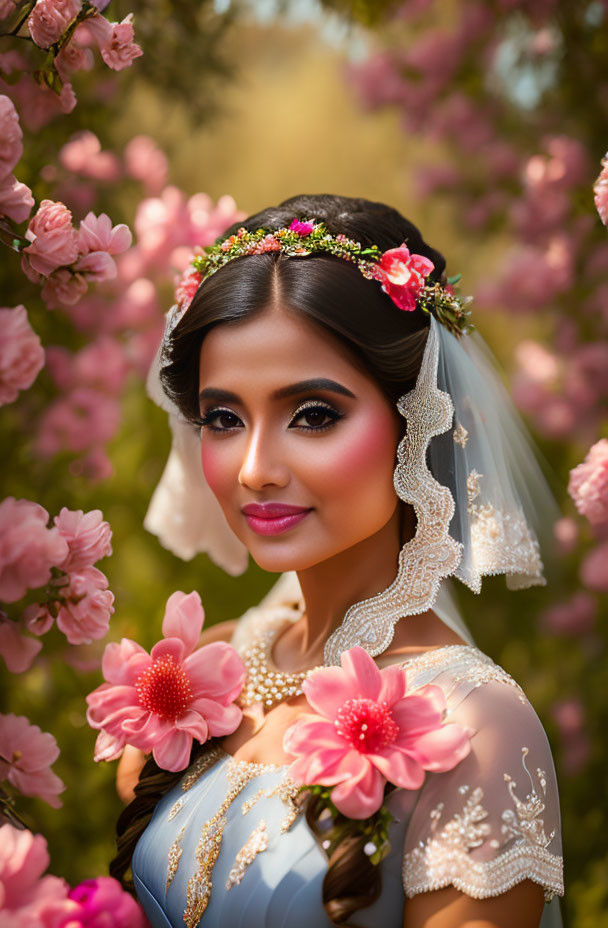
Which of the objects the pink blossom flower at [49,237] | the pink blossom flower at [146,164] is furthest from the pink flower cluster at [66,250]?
the pink blossom flower at [146,164]

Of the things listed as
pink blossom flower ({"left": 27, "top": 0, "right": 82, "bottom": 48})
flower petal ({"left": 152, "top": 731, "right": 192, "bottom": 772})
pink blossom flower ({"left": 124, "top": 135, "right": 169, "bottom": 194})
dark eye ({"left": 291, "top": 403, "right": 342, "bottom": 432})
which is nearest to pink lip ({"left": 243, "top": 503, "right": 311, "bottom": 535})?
dark eye ({"left": 291, "top": 403, "right": 342, "bottom": 432})

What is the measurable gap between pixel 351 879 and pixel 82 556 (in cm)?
58

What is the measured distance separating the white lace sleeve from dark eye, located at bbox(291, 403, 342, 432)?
1.57ft

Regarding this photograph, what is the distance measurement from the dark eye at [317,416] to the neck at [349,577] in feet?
0.80

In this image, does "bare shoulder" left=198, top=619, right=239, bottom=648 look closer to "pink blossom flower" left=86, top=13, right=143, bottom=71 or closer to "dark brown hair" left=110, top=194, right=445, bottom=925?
"dark brown hair" left=110, top=194, right=445, bottom=925

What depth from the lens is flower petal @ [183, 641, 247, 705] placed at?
63.4 inches

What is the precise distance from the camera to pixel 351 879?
1.29m

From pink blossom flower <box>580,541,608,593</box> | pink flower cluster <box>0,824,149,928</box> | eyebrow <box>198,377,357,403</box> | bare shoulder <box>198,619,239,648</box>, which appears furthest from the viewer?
pink blossom flower <box>580,541,608,593</box>

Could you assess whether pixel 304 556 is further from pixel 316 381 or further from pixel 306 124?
pixel 306 124

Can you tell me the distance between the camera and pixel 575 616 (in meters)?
2.74

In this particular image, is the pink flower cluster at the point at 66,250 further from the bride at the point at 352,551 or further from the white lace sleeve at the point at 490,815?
the white lace sleeve at the point at 490,815

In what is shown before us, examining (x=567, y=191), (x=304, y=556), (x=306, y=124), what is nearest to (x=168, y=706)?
(x=304, y=556)

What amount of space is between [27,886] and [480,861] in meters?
0.59

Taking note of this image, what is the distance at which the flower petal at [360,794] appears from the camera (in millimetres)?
1260
